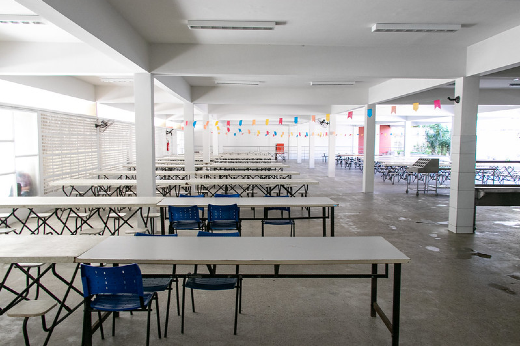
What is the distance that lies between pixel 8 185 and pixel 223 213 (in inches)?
195

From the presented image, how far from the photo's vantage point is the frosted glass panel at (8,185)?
6484mm

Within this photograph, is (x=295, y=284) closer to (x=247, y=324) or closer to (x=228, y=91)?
(x=247, y=324)

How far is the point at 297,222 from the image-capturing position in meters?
6.46

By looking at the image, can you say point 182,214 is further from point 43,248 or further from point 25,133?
point 25,133

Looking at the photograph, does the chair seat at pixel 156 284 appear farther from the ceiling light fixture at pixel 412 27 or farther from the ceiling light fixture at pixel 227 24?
the ceiling light fixture at pixel 412 27

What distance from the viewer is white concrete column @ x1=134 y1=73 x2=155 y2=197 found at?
18.2 feet

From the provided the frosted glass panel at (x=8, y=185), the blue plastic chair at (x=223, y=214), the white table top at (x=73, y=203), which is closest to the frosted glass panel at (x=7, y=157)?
the frosted glass panel at (x=8, y=185)

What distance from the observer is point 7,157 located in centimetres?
661

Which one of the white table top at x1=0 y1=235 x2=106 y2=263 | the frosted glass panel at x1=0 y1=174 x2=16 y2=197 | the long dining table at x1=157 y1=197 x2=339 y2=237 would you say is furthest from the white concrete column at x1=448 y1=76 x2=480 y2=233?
the frosted glass panel at x1=0 y1=174 x2=16 y2=197

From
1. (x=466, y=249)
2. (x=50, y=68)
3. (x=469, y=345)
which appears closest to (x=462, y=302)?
(x=469, y=345)

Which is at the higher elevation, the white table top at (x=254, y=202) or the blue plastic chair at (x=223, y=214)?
the white table top at (x=254, y=202)

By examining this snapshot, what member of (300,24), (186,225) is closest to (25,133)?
(186,225)

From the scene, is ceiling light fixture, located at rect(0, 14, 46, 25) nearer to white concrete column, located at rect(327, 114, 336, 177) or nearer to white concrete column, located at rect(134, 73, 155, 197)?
white concrete column, located at rect(134, 73, 155, 197)

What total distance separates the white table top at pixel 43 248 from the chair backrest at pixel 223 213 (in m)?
1.53
